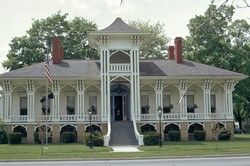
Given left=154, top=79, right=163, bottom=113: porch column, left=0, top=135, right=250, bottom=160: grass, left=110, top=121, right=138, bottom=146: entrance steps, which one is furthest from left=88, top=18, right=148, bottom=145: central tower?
left=0, top=135, right=250, bottom=160: grass

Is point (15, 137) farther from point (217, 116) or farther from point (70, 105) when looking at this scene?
point (217, 116)

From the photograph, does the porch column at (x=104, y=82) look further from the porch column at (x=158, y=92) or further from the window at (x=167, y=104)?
the window at (x=167, y=104)

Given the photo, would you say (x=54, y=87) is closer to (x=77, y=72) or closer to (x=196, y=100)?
(x=77, y=72)

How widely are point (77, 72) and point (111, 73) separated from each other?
165 inches

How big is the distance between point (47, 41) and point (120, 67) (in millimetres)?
23451

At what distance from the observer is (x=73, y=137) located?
133 ft

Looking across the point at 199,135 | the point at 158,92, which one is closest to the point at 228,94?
the point at 199,135

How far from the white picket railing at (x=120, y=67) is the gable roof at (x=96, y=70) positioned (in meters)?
1.69

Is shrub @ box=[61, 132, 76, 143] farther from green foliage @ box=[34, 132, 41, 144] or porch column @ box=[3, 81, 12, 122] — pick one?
porch column @ box=[3, 81, 12, 122]

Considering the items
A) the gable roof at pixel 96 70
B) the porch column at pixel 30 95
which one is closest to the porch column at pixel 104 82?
the gable roof at pixel 96 70

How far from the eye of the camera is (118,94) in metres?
45.0

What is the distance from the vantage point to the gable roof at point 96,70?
42.4 meters

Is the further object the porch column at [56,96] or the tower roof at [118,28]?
the porch column at [56,96]

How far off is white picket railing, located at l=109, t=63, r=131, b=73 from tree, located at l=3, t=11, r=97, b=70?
20.8m
